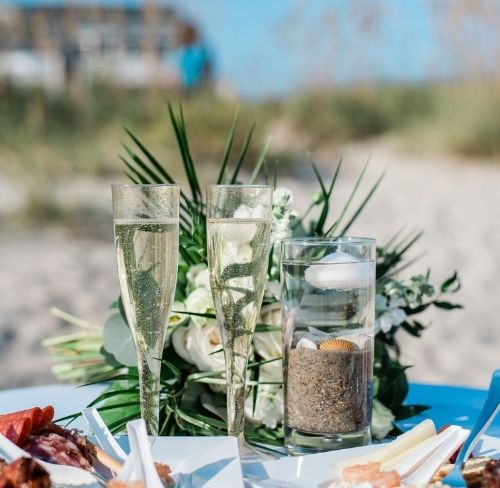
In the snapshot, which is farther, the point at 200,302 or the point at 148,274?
the point at 200,302

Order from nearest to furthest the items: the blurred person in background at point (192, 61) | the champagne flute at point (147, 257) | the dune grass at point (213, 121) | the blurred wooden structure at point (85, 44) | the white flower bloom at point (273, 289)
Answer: the champagne flute at point (147, 257)
the white flower bloom at point (273, 289)
the dune grass at point (213, 121)
the blurred wooden structure at point (85, 44)
the blurred person in background at point (192, 61)

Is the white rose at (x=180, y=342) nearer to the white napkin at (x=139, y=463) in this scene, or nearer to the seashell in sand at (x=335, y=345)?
the seashell in sand at (x=335, y=345)

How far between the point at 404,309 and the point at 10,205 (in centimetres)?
637

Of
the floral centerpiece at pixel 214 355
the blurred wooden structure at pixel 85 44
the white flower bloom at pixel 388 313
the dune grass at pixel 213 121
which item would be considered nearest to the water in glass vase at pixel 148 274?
the floral centerpiece at pixel 214 355

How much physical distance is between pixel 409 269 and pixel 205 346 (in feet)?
15.5

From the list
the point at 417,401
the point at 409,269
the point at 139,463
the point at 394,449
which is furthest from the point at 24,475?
the point at 409,269

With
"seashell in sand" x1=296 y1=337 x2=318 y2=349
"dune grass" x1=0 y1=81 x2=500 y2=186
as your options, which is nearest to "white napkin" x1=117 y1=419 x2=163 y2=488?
"seashell in sand" x1=296 y1=337 x2=318 y2=349

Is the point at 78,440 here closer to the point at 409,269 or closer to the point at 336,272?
the point at 336,272

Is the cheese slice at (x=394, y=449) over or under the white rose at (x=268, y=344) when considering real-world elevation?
under

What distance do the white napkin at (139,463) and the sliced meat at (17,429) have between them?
5.6 inches

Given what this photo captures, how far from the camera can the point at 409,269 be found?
19.1 ft

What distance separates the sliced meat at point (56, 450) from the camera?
913 millimetres

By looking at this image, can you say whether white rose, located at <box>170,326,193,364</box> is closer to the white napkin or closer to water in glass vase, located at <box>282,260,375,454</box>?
water in glass vase, located at <box>282,260,375,454</box>

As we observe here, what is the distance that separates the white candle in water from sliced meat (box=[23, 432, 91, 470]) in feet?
1.24
